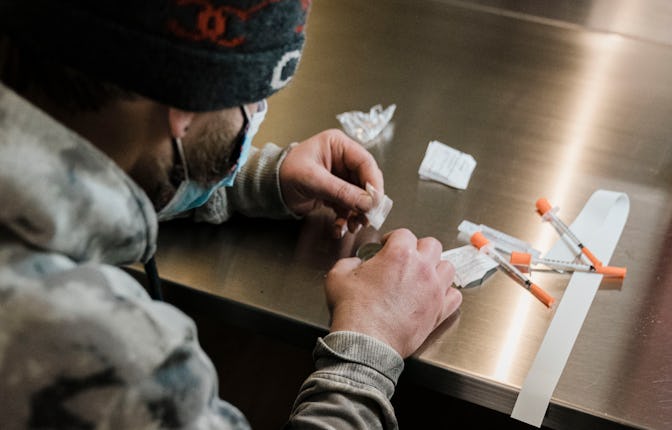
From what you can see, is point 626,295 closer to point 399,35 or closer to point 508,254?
point 508,254

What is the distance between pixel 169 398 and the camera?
0.57 meters

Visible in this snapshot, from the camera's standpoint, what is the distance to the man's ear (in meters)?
0.68

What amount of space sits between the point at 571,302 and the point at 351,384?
0.31 metres

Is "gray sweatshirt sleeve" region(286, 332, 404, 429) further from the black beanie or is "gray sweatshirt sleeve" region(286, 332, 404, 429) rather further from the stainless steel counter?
the black beanie

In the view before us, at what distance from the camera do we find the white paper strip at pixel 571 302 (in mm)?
813

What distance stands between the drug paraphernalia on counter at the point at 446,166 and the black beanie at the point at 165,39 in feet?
1.53

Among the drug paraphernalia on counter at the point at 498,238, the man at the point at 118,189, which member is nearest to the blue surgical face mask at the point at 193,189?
the man at the point at 118,189

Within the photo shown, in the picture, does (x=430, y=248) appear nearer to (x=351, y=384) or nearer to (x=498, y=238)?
(x=498, y=238)

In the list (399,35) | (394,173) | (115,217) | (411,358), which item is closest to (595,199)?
(394,173)

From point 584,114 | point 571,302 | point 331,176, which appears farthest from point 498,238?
point 584,114

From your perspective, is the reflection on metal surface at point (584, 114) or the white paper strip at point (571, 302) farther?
the reflection on metal surface at point (584, 114)

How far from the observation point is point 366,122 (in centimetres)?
118

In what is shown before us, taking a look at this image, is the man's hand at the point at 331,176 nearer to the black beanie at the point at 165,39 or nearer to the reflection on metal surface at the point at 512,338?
the reflection on metal surface at the point at 512,338

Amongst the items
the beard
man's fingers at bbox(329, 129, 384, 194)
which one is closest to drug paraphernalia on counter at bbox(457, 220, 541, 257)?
man's fingers at bbox(329, 129, 384, 194)
